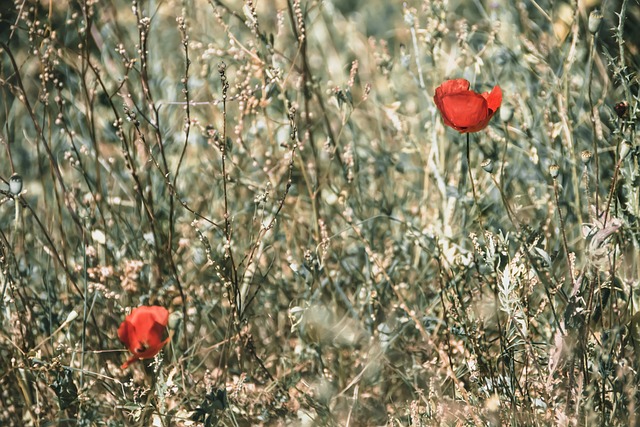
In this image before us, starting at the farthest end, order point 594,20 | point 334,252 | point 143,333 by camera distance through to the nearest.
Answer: point 334,252 < point 143,333 < point 594,20

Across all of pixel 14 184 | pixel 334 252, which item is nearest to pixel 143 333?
pixel 14 184

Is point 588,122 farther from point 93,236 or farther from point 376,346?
point 93,236

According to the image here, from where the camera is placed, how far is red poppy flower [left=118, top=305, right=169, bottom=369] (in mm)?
1479

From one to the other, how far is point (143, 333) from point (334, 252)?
553 mm

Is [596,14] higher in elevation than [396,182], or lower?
higher

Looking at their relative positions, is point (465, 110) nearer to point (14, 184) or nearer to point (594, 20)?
point (594, 20)

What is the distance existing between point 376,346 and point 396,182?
0.72 meters

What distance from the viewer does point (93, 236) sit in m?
1.89

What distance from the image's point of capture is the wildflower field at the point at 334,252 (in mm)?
1420

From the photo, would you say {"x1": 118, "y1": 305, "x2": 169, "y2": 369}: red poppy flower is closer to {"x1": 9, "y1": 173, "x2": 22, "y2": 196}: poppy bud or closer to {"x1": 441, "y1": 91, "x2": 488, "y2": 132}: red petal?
{"x1": 9, "y1": 173, "x2": 22, "y2": 196}: poppy bud

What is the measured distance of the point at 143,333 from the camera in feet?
4.88

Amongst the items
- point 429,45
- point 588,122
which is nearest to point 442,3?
point 429,45

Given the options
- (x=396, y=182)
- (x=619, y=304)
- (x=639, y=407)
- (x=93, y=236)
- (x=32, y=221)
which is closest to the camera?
(x=639, y=407)

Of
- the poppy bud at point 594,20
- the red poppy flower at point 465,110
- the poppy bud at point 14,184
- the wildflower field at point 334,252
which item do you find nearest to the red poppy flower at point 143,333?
the wildflower field at point 334,252
